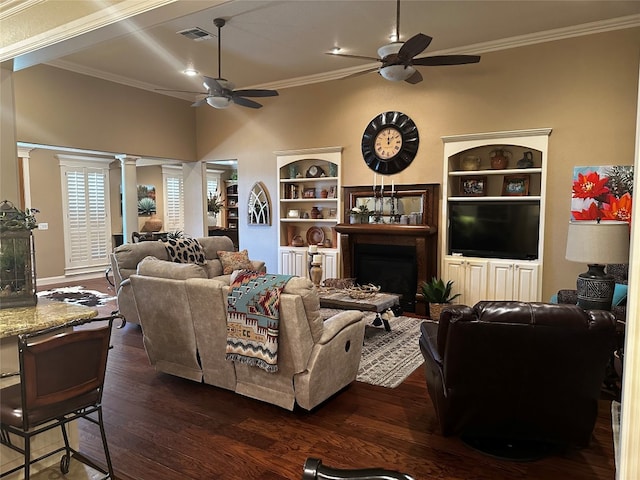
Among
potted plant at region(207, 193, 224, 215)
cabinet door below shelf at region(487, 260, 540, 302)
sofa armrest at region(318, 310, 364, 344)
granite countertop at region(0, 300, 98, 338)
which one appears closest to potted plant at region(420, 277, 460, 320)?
cabinet door below shelf at region(487, 260, 540, 302)

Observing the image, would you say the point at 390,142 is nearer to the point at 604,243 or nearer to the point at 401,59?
the point at 401,59

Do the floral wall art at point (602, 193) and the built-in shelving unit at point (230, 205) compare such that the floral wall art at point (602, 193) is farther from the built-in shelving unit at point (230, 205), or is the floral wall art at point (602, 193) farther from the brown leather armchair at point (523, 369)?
the built-in shelving unit at point (230, 205)

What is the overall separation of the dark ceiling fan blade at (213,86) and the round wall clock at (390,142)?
2.40 metres

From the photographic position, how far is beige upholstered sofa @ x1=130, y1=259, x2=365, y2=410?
2.93m

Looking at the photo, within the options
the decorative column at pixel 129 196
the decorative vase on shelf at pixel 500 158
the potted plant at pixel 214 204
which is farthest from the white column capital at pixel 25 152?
the decorative vase on shelf at pixel 500 158

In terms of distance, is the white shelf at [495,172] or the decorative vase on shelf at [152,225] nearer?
the white shelf at [495,172]

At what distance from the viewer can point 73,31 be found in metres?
2.64

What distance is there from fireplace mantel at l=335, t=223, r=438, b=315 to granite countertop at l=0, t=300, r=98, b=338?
14.4ft

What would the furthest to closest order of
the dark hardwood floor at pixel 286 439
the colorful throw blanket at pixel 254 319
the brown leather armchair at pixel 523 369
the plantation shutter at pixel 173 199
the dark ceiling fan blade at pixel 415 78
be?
the plantation shutter at pixel 173 199
the dark ceiling fan blade at pixel 415 78
the colorful throw blanket at pixel 254 319
the dark hardwood floor at pixel 286 439
the brown leather armchair at pixel 523 369

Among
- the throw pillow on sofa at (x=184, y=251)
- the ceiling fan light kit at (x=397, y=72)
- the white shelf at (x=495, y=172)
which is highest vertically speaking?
the ceiling fan light kit at (x=397, y=72)

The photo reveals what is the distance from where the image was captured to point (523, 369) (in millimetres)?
2355

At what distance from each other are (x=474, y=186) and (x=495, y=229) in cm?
68

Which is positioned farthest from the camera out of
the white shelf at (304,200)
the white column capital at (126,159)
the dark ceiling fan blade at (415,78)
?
the white column capital at (126,159)

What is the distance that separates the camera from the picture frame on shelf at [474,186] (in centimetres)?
591
